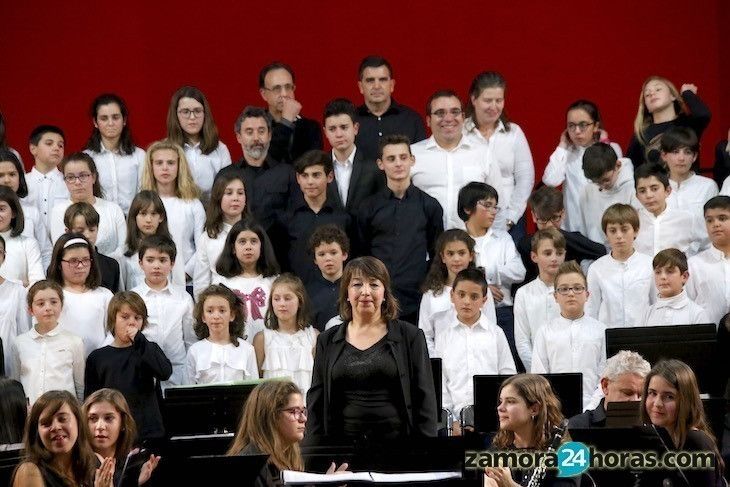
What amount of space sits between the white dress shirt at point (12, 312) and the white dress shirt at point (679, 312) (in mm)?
3502

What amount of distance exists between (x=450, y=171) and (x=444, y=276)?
102 centimetres

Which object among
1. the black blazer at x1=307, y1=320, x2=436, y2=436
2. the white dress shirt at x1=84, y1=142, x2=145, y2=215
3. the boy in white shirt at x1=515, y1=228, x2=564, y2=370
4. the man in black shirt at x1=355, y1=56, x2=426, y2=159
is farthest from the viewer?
the man in black shirt at x1=355, y1=56, x2=426, y2=159

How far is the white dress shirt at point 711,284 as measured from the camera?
8789mm

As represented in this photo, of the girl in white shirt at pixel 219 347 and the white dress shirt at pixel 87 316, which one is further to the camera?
the white dress shirt at pixel 87 316

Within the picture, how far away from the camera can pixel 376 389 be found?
6.63 metres

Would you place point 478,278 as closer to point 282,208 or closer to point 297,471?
point 282,208

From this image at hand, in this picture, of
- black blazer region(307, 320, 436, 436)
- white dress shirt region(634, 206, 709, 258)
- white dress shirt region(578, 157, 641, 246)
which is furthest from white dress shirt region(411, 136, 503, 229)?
black blazer region(307, 320, 436, 436)

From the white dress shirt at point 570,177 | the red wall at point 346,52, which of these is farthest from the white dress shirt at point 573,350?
the red wall at point 346,52

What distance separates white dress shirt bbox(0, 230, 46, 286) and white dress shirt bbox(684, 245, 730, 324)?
3.72 meters

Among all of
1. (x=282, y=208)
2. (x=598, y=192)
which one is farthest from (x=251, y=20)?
(x=598, y=192)

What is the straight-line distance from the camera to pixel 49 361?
8.27 meters

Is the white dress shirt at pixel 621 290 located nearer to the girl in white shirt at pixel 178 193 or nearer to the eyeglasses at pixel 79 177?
the girl in white shirt at pixel 178 193

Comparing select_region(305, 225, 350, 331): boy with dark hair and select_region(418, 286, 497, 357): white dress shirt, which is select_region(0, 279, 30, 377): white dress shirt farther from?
select_region(418, 286, 497, 357): white dress shirt

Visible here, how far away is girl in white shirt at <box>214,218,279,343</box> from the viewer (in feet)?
29.3
